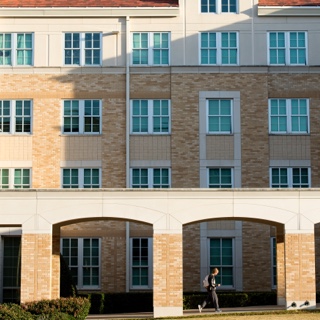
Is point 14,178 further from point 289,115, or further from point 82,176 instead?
point 289,115

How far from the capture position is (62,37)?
38938 mm

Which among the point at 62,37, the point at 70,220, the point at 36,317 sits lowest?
the point at 36,317

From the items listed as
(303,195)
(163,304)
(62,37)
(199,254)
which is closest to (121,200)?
(163,304)

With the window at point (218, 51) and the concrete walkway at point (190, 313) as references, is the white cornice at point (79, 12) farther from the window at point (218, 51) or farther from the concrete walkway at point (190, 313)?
the concrete walkway at point (190, 313)

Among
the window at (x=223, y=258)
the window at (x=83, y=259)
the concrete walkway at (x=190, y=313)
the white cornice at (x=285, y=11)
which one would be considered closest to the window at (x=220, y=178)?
the window at (x=223, y=258)

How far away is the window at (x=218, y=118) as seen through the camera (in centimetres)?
3862

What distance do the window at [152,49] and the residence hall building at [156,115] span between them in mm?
44

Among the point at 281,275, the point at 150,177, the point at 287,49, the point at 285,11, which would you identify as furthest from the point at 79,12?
the point at 281,275

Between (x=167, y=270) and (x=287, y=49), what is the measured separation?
13626 millimetres

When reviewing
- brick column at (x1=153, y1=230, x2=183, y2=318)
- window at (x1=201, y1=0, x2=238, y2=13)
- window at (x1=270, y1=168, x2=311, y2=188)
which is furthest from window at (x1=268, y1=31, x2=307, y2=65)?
brick column at (x1=153, y1=230, x2=183, y2=318)

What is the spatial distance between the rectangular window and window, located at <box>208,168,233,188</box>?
855 cm

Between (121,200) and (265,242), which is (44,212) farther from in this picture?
(265,242)

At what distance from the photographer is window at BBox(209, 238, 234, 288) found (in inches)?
1480

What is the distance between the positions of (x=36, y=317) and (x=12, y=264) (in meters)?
11.3
